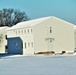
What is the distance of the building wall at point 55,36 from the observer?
5597 centimetres

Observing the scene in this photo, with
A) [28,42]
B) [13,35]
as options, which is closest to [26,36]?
[28,42]

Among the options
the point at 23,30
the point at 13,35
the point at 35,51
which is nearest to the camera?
the point at 35,51

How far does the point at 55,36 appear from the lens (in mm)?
58062

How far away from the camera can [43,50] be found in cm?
5656

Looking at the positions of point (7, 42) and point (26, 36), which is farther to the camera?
point (7, 42)

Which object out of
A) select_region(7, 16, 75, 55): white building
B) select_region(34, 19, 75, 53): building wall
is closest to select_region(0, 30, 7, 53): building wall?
select_region(7, 16, 75, 55): white building

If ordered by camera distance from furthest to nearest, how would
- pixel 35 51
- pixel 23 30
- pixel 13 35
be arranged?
pixel 13 35 → pixel 23 30 → pixel 35 51

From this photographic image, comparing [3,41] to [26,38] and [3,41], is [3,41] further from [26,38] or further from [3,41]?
[26,38]

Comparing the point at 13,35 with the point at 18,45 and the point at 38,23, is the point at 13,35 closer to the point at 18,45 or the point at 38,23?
the point at 18,45

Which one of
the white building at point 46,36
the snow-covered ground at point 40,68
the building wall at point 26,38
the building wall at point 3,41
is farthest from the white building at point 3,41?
the snow-covered ground at point 40,68

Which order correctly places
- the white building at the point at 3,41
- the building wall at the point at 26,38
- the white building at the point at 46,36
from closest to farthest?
the white building at the point at 46,36 → the building wall at the point at 26,38 → the white building at the point at 3,41

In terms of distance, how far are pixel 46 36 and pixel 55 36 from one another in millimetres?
1961

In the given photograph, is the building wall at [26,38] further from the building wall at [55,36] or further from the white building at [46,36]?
the building wall at [55,36]

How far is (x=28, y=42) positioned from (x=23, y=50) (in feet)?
7.69
